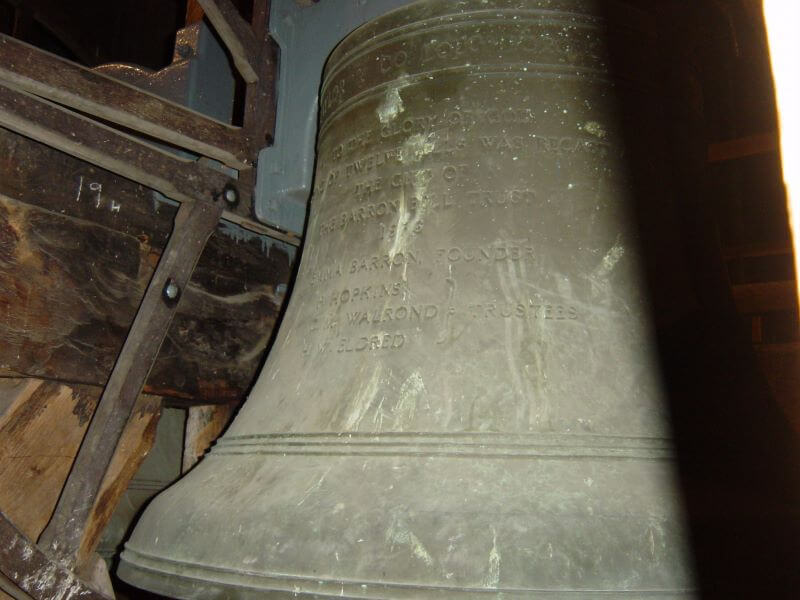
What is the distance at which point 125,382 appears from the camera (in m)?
1.71

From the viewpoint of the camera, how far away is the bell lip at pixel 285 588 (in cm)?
85

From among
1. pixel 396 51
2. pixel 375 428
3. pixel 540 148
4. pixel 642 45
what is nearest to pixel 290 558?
pixel 375 428

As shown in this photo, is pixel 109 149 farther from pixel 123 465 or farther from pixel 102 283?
pixel 123 465

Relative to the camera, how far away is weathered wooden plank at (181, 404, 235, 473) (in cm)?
212

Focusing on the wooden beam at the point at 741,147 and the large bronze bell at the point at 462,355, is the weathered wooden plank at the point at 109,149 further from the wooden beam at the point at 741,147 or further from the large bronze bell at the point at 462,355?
the wooden beam at the point at 741,147

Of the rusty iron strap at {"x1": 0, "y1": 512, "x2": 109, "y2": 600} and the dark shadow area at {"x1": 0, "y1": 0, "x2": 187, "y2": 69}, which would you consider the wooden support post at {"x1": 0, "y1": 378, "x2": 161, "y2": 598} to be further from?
the dark shadow area at {"x1": 0, "y1": 0, "x2": 187, "y2": 69}

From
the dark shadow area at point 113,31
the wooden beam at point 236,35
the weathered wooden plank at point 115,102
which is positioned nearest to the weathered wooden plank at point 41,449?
the weathered wooden plank at point 115,102

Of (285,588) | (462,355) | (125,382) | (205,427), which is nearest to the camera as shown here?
(285,588)

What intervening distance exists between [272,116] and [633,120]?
98 cm

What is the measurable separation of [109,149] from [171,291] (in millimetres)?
332

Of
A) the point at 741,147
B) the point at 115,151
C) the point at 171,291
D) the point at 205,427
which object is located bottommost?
the point at 205,427

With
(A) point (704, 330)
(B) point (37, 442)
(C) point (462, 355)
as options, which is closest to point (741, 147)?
(A) point (704, 330)

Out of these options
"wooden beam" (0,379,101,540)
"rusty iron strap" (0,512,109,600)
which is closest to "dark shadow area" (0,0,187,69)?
"wooden beam" (0,379,101,540)

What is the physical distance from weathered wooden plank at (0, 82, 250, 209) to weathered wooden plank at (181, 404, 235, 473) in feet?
1.99
